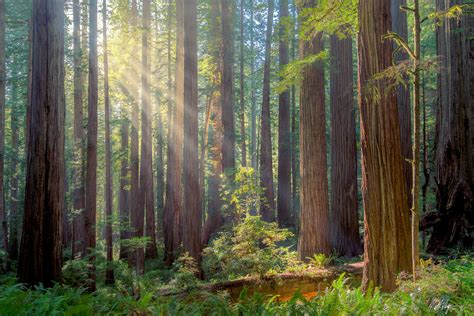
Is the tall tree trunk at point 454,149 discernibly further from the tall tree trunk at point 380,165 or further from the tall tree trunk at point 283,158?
Answer: the tall tree trunk at point 283,158

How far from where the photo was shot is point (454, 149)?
8.15 m

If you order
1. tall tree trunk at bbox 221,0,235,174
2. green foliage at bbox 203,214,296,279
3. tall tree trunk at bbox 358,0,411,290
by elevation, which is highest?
tall tree trunk at bbox 221,0,235,174

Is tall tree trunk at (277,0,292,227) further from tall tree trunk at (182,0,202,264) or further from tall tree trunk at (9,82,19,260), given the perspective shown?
tall tree trunk at (9,82,19,260)

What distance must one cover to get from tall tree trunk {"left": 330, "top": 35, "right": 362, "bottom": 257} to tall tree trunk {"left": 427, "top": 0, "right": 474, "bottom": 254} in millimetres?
2468

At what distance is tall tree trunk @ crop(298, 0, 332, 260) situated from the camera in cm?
901

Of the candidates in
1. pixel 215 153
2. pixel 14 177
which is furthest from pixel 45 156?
pixel 14 177

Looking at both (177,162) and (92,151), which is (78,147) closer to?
(92,151)

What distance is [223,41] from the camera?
53.9ft

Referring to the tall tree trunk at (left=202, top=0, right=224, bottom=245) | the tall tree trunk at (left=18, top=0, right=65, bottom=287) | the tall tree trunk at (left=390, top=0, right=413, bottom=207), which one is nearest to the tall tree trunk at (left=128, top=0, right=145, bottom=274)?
the tall tree trunk at (left=202, top=0, right=224, bottom=245)

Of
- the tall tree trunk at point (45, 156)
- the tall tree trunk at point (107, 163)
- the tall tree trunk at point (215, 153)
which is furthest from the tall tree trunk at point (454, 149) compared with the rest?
the tall tree trunk at point (215, 153)

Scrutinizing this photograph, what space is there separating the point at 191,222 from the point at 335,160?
450cm

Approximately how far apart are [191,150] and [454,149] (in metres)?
6.34

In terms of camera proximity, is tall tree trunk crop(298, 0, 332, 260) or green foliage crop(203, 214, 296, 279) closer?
green foliage crop(203, 214, 296, 279)

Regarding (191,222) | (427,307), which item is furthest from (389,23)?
(191,222)
